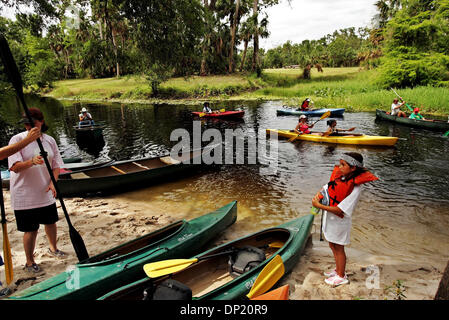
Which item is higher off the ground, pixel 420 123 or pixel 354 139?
pixel 420 123

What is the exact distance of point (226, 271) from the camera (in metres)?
4.38

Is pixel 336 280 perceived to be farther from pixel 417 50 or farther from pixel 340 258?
pixel 417 50

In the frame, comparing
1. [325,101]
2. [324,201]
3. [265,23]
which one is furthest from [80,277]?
[265,23]

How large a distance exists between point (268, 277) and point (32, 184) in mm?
3590

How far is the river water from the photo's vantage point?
607 centimetres

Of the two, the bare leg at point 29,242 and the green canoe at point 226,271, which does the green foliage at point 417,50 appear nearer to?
the green canoe at point 226,271

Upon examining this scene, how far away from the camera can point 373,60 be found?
135 ft

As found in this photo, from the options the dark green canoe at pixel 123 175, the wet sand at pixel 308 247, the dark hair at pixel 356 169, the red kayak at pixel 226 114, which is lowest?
the wet sand at pixel 308 247

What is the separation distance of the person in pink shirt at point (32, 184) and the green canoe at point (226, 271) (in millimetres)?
1761

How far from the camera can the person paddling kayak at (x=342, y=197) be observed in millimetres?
3400

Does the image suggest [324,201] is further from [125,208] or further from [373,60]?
[373,60]

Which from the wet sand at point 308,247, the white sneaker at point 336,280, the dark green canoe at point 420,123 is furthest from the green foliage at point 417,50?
the white sneaker at point 336,280

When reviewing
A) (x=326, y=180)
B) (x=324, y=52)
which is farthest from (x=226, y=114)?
(x=324, y=52)

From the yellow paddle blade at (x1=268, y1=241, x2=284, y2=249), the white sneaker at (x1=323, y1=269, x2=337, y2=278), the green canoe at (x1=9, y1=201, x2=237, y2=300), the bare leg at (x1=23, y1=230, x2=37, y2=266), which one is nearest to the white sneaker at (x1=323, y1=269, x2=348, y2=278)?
the white sneaker at (x1=323, y1=269, x2=337, y2=278)
